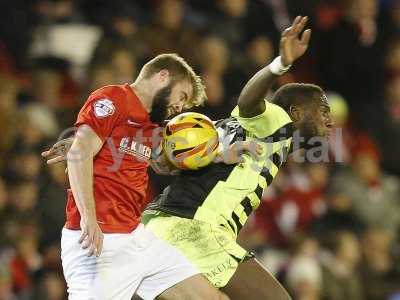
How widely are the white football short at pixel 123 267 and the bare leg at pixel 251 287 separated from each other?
459 millimetres

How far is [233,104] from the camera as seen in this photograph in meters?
9.45

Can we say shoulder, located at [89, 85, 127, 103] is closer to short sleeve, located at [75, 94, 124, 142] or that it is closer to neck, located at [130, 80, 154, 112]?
short sleeve, located at [75, 94, 124, 142]

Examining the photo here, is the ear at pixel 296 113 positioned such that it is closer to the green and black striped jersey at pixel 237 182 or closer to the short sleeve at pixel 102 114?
the green and black striped jersey at pixel 237 182

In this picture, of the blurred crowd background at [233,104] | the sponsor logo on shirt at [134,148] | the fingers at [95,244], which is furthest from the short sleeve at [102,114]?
the blurred crowd background at [233,104]

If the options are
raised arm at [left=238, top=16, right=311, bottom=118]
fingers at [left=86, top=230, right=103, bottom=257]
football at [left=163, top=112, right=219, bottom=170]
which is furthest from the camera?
football at [left=163, top=112, right=219, bottom=170]

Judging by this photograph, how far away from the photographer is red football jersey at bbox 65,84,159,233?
17.2 ft

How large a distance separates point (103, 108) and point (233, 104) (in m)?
4.33

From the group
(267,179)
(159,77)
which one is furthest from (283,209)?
(159,77)

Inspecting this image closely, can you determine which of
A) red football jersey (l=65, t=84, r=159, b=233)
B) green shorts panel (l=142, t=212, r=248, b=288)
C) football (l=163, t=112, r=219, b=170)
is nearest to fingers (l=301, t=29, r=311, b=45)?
football (l=163, t=112, r=219, b=170)

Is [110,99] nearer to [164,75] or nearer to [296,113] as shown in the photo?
[164,75]

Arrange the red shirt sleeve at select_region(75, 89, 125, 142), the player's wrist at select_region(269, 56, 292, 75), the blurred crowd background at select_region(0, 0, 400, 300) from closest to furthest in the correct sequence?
1. the red shirt sleeve at select_region(75, 89, 125, 142)
2. the player's wrist at select_region(269, 56, 292, 75)
3. the blurred crowd background at select_region(0, 0, 400, 300)

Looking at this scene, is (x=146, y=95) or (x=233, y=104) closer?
(x=146, y=95)

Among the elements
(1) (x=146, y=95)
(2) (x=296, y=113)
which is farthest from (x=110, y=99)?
(2) (x=296, y=113)

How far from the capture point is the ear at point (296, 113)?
5.94 metres
